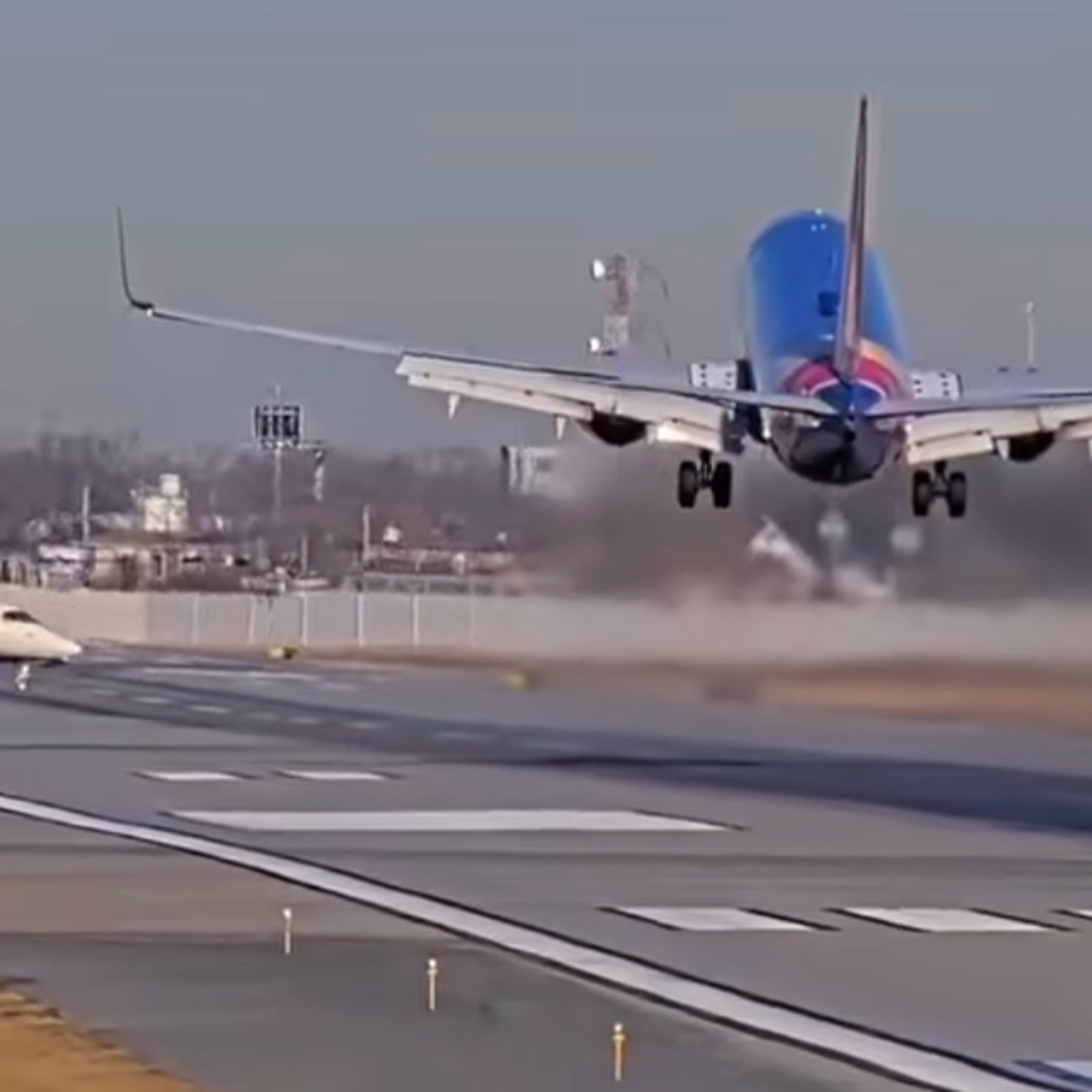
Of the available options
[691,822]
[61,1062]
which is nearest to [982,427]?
[691,822]

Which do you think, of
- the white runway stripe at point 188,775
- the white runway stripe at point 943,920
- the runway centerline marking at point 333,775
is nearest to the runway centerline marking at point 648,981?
the white runway stripe at point 943,920

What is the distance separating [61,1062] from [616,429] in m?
50.3

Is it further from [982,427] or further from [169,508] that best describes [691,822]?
[169,508]

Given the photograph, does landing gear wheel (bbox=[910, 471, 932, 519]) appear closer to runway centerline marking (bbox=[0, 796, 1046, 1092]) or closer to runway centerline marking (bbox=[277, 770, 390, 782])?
runway centerline marking (bbox=[277, 770, 390, 782])

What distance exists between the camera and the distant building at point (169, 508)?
182625mm

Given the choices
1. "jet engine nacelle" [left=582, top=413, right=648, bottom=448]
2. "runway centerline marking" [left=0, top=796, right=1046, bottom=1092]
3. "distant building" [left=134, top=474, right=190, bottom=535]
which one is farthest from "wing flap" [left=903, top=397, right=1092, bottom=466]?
"distant building" [left=134, top=474, right=190, bottom=535]

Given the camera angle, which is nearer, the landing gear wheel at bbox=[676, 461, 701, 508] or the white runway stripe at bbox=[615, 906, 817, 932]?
the white runway stripe at bbox=[615, 906, 817, 932]

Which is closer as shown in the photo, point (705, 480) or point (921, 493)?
point (921, 493)

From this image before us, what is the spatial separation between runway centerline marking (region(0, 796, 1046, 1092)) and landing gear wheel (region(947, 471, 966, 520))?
87.7 feet

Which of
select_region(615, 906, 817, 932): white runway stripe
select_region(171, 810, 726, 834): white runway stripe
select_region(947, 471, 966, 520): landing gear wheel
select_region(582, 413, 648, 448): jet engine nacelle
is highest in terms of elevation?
select_region(582, 413, 648, 448): jet engine nacelle

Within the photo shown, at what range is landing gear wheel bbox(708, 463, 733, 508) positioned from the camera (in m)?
67.5

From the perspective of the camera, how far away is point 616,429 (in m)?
71.4

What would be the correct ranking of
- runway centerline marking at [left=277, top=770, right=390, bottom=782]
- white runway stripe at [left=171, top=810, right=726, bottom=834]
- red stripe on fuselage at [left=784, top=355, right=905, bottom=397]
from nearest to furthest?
white runway stripe at [left=171, top=810, right=726, bottom=834] → runway centerline marking at [left=277, top=770, right=390, bottom=782] → red stripe on fuselage at [left=784, top=355, right=905, bottom=397]

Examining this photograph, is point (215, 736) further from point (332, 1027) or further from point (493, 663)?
point (332, 1027)
